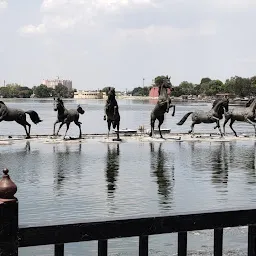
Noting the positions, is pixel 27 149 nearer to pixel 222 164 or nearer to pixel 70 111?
pixel 70 111

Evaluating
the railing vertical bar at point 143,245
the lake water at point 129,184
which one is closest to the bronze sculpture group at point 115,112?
the lake water at point 129,184

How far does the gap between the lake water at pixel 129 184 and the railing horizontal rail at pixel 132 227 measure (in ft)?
4.41

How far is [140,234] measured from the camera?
3.90 meters

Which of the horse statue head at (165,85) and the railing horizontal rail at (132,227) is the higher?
the horse statue head at (165,85)

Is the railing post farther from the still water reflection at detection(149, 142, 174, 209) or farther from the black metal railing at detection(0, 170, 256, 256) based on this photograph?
the still water reflection at detection(149, 142, 174, 209)

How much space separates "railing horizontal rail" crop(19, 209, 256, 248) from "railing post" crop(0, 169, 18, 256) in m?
0.06

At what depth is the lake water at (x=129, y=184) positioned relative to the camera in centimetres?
921

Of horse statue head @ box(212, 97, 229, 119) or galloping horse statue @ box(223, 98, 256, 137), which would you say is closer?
horse statue head @ box(212, 97, 229, 119)

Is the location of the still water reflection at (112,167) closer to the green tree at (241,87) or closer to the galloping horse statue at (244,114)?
the galloping horse statue at (244,114)

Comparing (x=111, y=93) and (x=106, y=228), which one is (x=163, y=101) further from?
(x=106, y=228)

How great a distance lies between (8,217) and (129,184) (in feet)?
37.1

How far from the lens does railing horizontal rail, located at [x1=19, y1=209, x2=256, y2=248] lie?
368 cm

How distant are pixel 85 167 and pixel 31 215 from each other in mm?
7604

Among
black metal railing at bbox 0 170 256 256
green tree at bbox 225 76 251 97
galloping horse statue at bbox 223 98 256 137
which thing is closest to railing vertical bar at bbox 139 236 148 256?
black metal railing at bbox 0 170 256 256
